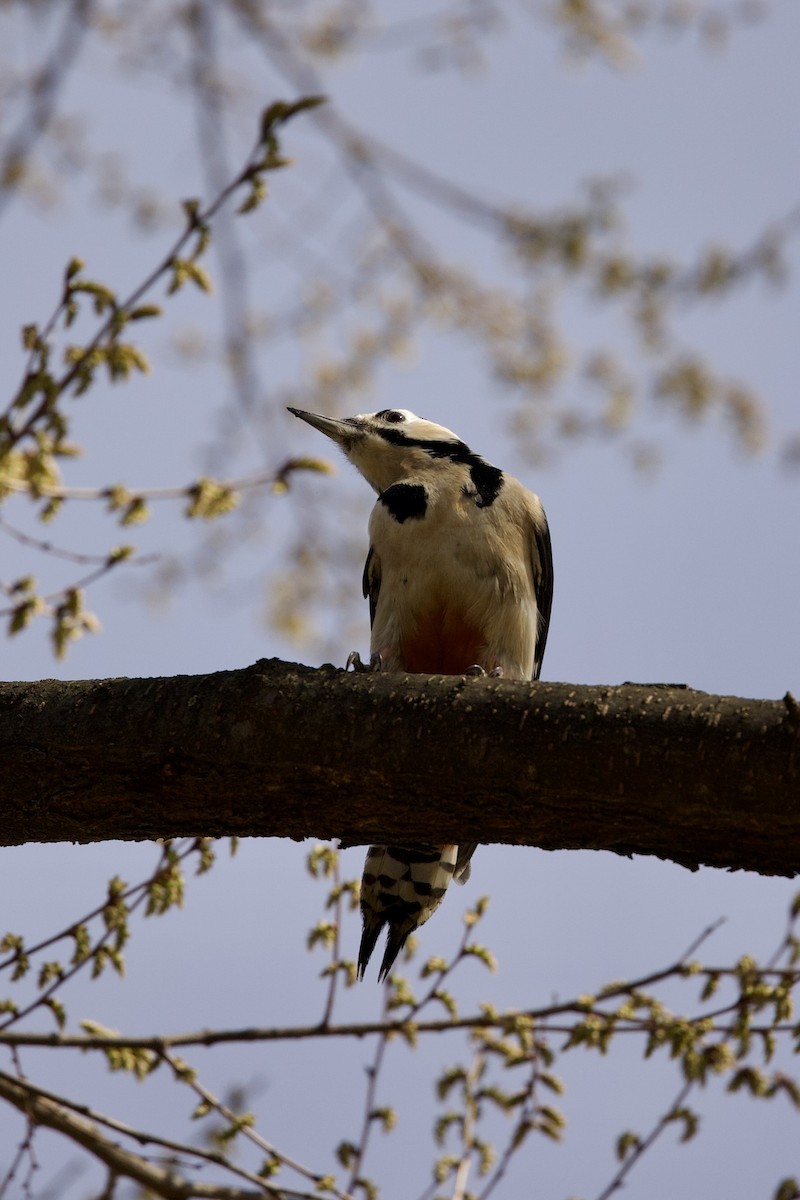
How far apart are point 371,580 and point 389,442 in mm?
735

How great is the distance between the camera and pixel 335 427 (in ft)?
→ 20.1

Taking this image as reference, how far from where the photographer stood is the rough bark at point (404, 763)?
3.04 meters

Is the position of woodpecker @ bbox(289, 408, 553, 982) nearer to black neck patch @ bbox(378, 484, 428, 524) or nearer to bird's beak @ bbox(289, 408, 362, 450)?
black neck patch @ bbox(378, 484, 428, 524)

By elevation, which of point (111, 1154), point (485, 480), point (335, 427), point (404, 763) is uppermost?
point (335, 427)

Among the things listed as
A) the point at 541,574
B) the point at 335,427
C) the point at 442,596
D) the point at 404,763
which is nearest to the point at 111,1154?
the point at 404,763

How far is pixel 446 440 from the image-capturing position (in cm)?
601

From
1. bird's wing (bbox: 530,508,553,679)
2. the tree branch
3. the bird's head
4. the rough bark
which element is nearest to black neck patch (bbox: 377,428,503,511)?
the bird's head

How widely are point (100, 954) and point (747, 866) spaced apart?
6.47ft

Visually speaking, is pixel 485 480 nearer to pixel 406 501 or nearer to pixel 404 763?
pixel 406 501

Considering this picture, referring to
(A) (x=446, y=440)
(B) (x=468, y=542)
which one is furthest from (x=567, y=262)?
(B) (x=468, y=542)

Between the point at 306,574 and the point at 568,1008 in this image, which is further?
the point at 306,574

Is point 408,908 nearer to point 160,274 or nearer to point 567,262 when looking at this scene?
point 160,274

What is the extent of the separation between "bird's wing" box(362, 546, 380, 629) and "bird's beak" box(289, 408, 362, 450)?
739 millimetres

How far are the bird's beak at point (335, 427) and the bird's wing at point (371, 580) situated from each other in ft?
2.42
